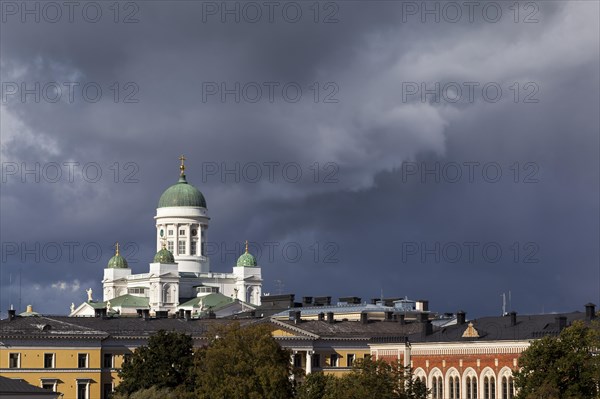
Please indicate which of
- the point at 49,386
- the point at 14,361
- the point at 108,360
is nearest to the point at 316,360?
the point at 108,360

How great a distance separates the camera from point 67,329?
448 ft

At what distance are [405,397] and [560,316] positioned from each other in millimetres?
22736

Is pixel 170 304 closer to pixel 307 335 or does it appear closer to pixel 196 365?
pixel 307 335

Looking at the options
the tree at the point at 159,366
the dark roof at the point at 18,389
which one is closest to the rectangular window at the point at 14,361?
the dark roof at the point at 18,389

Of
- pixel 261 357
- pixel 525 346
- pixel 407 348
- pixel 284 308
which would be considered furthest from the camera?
pixel 284 308

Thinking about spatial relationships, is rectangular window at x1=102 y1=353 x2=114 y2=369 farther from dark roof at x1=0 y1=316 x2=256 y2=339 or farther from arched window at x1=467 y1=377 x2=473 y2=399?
arched window at x1=467 y1=377 x2=473 y2=399

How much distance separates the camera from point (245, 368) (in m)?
108

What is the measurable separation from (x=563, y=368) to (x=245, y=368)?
68.3 feet

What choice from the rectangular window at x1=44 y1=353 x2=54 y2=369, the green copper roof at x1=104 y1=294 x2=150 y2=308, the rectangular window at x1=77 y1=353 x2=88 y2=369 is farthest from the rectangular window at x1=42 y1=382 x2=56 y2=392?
the green copper roof at x1=104 y1=294 x2=150 y2=308

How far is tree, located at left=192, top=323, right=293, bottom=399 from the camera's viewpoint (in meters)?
106

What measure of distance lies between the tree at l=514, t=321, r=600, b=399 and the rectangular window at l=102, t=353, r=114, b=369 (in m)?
47.1

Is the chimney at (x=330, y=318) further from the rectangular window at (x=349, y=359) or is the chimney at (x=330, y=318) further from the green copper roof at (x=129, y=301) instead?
the green copper roof at (x=129, y=301)

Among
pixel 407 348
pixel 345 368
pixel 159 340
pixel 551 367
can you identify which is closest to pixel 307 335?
pixel 345 368

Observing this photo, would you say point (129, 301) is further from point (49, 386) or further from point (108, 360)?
point (49, 386)
